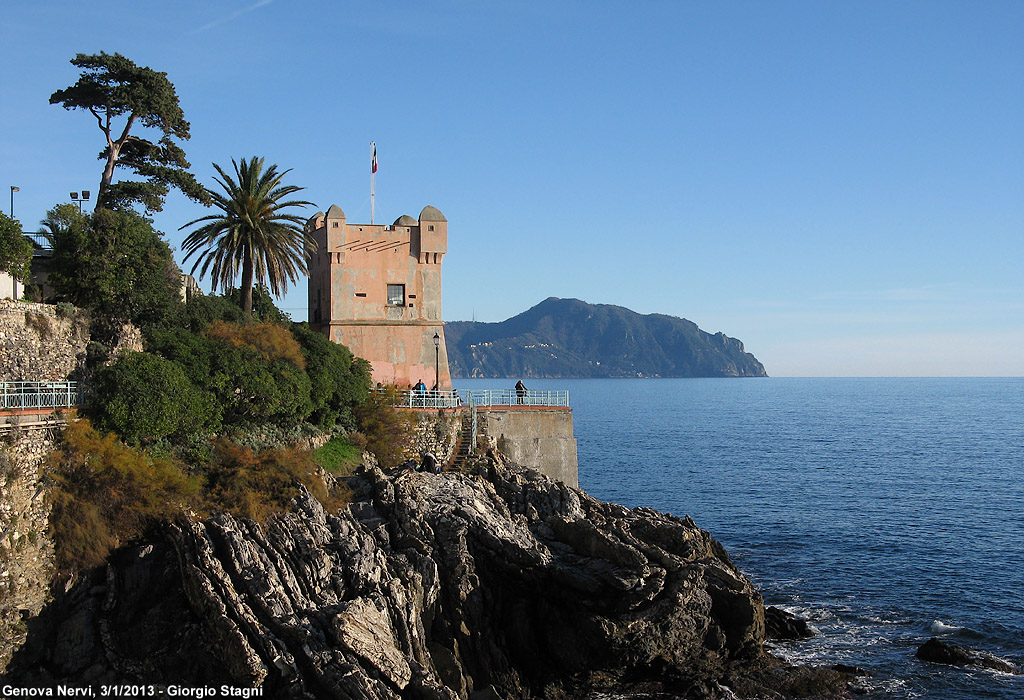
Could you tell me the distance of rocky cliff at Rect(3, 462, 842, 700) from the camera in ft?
70.4

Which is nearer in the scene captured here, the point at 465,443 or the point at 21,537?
the point at 21,537

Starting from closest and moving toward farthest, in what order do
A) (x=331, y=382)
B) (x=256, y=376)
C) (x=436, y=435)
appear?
(x=256, y=376), (x=331, y=382), (x=436, y=435)

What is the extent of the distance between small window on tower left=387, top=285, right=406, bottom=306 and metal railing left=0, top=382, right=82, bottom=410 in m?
16.0

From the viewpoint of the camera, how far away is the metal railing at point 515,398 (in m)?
38.3

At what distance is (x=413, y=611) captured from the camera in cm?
2419

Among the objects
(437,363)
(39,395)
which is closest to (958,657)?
(437,363)

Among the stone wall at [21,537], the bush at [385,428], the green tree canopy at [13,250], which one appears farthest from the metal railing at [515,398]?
the green tree canopy at [13,250]

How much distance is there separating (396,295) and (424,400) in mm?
6470

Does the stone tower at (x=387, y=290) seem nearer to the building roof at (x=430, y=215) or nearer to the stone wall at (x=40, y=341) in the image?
the building roof at (x=430, y=215)

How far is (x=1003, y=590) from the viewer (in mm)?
35344

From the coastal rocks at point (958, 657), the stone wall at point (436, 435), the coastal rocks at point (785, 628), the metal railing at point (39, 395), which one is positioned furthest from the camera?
the stone wall at point (436, 435)

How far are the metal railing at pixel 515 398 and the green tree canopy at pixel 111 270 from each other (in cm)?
1353

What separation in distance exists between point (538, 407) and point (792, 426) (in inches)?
3448

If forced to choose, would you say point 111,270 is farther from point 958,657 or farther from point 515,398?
point 958,657
